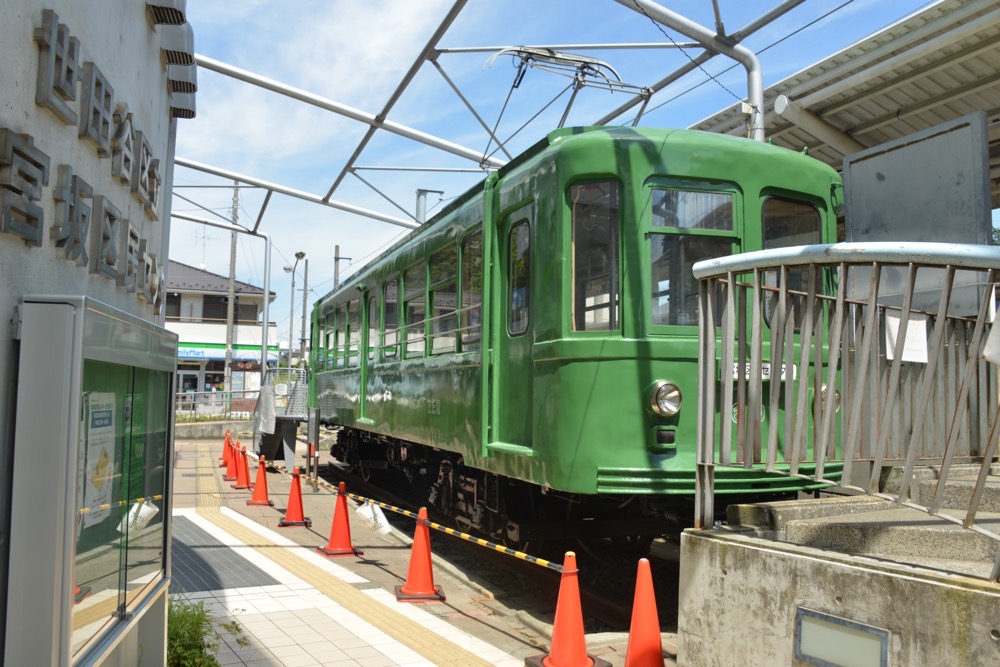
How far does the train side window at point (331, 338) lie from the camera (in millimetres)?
14109

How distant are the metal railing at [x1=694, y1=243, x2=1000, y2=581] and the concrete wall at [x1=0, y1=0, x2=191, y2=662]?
8.73ft

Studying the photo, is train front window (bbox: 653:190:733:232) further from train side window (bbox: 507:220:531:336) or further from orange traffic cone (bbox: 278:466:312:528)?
orange traffic cone (bbox: 278:466:312:528)

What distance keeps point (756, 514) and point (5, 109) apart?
3760mm

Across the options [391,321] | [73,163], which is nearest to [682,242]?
[73,163]

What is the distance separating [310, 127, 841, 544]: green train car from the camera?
550 centimetres

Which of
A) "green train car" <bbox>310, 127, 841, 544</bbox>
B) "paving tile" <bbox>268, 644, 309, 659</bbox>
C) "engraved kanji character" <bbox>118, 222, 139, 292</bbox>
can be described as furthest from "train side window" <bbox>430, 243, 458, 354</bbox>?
"engraved kanji character" <bbox>118, 222, 139, 292</bbox>

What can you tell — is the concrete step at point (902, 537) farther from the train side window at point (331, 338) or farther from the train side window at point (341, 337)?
the train side window at point (331, 338)

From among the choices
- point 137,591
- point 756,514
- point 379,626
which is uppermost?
point 756,514

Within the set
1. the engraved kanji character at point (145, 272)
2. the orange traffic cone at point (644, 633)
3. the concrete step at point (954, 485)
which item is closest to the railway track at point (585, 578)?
the orange traffic cone at point (644, 633)

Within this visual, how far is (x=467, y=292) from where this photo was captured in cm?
734

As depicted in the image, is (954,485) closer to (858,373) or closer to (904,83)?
(858,373)

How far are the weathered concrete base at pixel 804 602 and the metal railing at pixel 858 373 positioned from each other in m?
0.18

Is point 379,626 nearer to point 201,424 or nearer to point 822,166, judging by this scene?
point 822,166

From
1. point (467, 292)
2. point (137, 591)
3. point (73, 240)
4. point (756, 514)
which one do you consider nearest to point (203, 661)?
point (137, 591)
